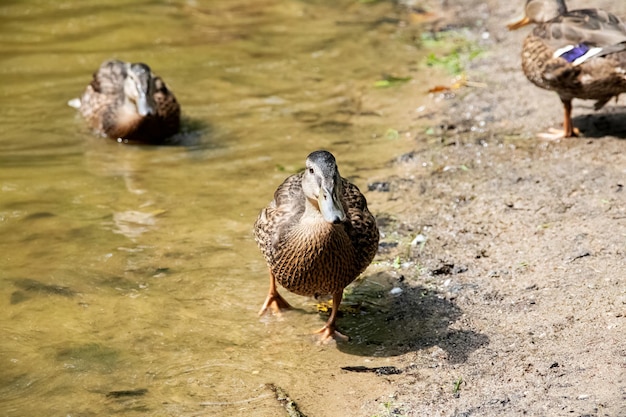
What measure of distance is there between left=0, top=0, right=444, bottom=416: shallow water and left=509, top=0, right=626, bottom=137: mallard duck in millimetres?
1333

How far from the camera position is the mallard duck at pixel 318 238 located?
15.6 feet

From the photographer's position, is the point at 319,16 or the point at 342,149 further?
the point at 319,16

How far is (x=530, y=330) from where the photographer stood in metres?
5.00

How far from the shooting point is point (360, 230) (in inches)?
201

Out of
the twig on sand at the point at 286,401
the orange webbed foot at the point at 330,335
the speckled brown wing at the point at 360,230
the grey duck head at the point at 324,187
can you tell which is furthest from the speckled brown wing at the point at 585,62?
the twig on sand at the point at 286,401

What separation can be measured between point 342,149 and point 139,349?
3.33 meters

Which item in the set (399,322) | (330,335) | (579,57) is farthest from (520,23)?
(330,335)

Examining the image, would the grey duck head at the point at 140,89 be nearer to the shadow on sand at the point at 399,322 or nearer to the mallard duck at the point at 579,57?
the mallard duck at the point at 579,57

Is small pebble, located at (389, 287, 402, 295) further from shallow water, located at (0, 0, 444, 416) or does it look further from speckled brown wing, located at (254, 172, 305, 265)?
speckled brown wing, located at (254, 172, 305, 265)

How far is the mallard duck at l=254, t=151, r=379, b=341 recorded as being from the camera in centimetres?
477

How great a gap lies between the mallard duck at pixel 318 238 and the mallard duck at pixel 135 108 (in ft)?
11.6

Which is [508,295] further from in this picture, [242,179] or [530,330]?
[242,179]

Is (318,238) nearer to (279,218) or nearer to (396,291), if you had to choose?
(279,218)

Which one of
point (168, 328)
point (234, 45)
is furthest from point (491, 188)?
point (234, 45)
